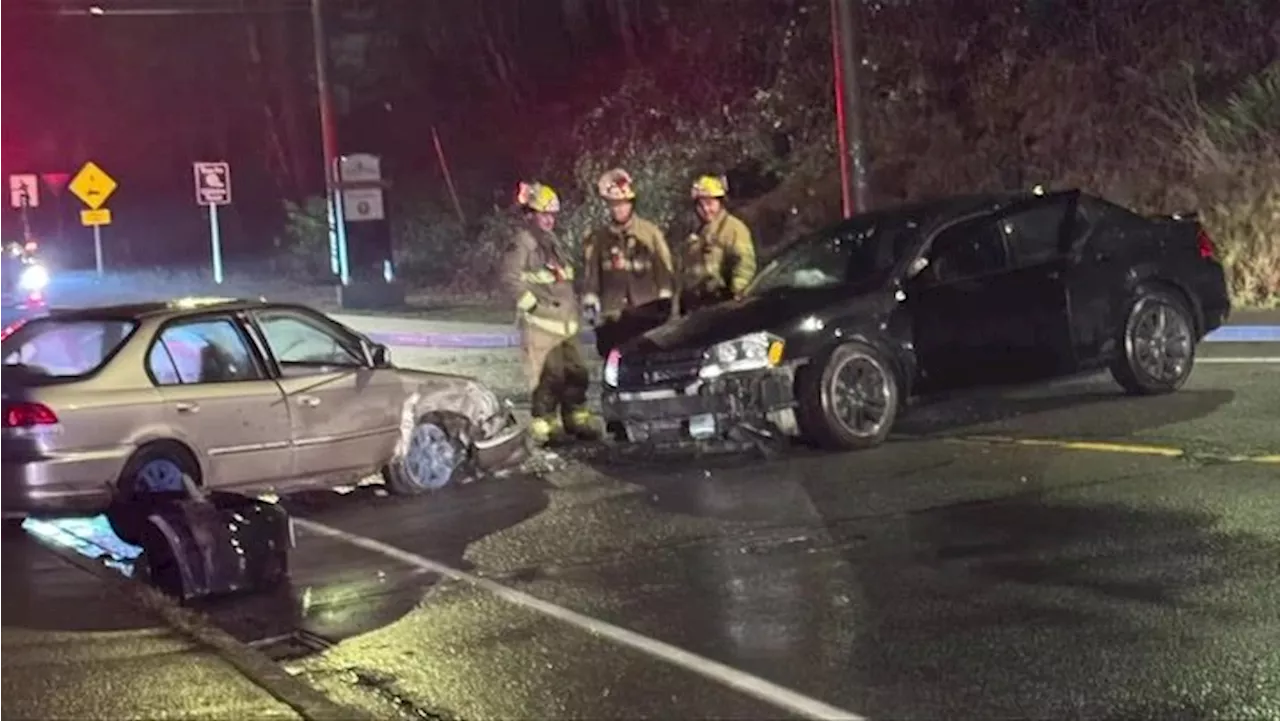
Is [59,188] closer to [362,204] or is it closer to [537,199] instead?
[362,204]

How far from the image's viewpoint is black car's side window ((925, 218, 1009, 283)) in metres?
11.5

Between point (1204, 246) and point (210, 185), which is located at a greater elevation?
point (210, 185)

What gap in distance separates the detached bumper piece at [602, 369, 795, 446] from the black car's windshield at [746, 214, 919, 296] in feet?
3.41

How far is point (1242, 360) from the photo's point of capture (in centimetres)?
1452

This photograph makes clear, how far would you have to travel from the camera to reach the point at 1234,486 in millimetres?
9070

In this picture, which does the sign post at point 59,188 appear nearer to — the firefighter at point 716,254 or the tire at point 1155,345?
the firefighter at point 716,254

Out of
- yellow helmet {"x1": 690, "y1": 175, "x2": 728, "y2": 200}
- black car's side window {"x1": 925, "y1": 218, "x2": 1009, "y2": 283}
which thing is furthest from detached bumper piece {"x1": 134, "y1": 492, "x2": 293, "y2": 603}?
yellow helmet {"x1": 690, "y1": 175, "x2": 728, "y2": 200}

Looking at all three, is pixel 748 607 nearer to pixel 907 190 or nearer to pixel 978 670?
pixel 978 670

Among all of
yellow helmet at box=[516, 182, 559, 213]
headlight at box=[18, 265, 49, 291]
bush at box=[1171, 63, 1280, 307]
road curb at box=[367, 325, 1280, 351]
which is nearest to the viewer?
yellow helmet at box=[516, 182, 559, 213]

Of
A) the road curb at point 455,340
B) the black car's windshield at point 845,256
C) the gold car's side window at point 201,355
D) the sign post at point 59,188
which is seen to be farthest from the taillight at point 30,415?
the sign post at point 59,188

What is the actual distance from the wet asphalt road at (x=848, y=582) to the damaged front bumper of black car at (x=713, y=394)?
0.27 metres

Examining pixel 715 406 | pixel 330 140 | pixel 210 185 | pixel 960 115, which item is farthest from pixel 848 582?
pixel 210 185

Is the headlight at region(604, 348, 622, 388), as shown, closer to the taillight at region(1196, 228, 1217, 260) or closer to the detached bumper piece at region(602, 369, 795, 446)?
the detached bumper piece at region(602, 369, 795, 446)

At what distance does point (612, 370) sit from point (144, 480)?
10.4 feet
